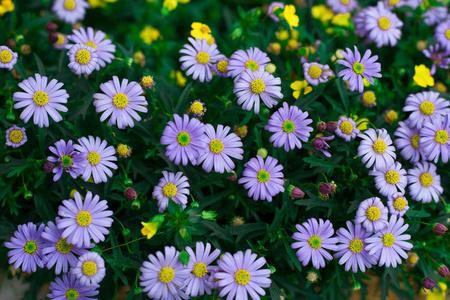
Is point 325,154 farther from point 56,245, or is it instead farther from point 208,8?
point 208,8

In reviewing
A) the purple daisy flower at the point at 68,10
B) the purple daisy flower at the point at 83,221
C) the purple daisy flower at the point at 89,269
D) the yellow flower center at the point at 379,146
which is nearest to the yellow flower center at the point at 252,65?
the yellow flower center at the point at 379,146

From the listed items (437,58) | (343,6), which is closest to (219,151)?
(437,58)

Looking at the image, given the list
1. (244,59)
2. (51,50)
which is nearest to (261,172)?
(244,59)

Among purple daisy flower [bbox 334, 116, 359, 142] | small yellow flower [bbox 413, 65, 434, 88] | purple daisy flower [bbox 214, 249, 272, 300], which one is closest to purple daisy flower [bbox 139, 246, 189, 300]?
purple daisy flower [bbox 214, 249, 272, 300]

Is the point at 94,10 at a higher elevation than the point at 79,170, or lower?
higher

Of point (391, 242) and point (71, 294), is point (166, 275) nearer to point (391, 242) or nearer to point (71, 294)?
point (71, 294)

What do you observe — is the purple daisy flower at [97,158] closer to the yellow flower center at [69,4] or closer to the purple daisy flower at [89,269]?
the purple daisy flower at [89,269]
